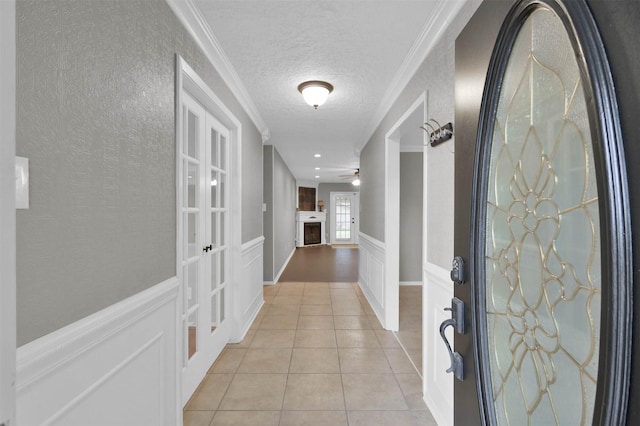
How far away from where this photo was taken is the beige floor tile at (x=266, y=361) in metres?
2.51

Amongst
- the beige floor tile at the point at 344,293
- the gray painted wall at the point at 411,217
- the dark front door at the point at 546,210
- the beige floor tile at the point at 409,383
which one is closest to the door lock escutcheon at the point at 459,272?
the dark front door at the point at 546,210

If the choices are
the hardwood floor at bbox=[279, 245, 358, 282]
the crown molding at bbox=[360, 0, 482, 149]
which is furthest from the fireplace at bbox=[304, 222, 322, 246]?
the crown molding at bbox=[360, 0, 482, 149]

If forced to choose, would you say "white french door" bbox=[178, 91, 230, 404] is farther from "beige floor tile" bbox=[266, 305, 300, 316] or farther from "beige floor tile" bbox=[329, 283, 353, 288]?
"beige floor tile" bbox=[329, 283, 353, 288]

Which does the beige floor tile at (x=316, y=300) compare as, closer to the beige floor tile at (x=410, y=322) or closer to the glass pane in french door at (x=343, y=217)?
the beige floor tile at (x=410, y=322)

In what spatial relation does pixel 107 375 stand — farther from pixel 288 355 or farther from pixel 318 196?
pixel 318 196

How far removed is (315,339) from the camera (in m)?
3.08

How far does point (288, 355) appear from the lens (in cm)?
275

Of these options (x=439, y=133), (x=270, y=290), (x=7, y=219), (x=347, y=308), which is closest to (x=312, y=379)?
(x=347, y=308)

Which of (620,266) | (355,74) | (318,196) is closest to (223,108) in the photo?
(355,74)

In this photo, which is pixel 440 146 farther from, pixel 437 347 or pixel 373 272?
pixel 373 272

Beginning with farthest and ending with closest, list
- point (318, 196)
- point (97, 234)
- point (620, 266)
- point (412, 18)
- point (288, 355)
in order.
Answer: point (318, 196) → point (288, 355) → point (412, 18) → point (97, 234) → point (620, 266)

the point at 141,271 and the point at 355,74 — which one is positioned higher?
the point at 355,74

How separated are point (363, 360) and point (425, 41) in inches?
98.9

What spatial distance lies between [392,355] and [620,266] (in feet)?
8.59
